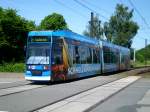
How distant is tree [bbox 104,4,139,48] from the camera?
101m

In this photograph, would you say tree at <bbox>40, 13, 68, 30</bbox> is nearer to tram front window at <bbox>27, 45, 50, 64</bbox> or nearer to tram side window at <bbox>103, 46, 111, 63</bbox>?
tram side window at <bbox>103, 46, 111, 63</bbox>

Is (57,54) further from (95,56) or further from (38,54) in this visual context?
(95,56)

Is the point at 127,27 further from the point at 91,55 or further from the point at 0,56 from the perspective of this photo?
the point at 91,55

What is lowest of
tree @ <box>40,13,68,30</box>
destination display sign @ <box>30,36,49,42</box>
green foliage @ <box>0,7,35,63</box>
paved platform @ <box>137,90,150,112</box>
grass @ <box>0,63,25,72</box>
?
paved platform @ <box>137,90,150,112</box>

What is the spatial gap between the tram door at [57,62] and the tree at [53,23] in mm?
55671

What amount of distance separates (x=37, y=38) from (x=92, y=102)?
34.4 ft

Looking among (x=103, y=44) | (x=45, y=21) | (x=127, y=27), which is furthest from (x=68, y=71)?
(x=127, y=27)

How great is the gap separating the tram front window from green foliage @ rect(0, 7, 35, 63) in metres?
30.7

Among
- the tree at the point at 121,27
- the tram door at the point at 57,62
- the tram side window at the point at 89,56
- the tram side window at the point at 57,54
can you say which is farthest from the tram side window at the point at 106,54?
the tree at the point at 121,27

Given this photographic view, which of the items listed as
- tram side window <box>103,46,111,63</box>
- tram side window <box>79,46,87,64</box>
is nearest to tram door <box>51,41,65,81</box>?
tram side window <box>79,46,87,64</box>

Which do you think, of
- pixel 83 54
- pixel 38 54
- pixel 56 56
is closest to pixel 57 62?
pixel 56 56

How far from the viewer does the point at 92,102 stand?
1571cm

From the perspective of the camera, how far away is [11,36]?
190 feet

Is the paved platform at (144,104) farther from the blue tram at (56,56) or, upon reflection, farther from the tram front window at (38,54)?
the tram front window at (38,54)
